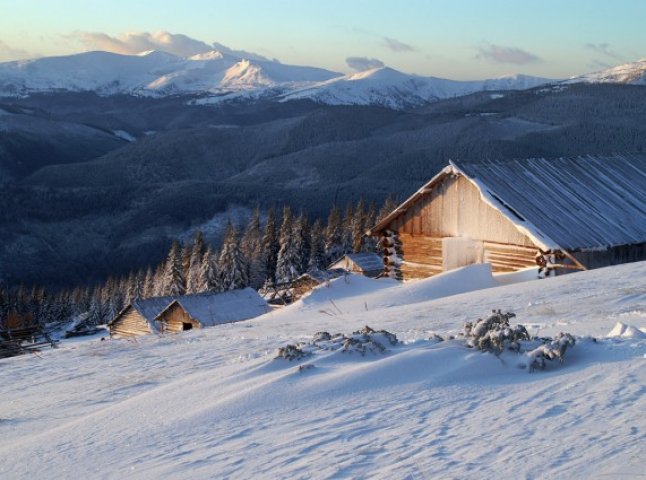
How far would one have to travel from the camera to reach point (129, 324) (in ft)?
128

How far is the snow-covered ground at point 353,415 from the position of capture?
494 centimetres

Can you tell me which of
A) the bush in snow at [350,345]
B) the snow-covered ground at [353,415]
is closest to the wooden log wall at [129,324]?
the snow-covered ground at [353,415]

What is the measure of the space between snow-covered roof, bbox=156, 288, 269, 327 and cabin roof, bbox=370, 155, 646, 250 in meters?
12.9

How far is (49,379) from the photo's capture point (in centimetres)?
1044

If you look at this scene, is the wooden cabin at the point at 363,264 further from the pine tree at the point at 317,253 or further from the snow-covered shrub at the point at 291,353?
the snow-covered shrub at the point at 291,353

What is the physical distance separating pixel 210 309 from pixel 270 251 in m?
40.5

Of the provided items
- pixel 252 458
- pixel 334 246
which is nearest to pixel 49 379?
pixel 252 458

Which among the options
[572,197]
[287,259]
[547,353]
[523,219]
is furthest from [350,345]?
[287,259]

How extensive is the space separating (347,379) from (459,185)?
514 inches

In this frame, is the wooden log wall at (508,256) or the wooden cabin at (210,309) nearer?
the wooden log wall at (508,256)

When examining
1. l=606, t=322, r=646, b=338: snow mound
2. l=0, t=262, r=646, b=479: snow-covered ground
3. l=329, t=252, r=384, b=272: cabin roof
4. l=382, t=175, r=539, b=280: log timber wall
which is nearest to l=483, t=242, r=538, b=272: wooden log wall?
l=382, t=175, r=539, b=280: log timber wall

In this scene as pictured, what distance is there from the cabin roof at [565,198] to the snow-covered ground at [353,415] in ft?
24.1

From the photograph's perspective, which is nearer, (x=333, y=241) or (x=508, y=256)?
(x=508, y=256)

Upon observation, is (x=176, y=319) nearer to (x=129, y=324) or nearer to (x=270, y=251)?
(x=129, y=324)
